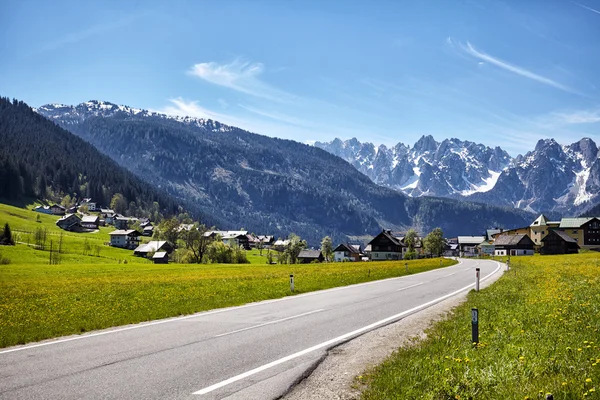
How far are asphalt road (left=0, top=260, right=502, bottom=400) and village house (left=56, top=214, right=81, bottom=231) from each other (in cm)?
18443

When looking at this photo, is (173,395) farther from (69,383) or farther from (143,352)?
(143,352)

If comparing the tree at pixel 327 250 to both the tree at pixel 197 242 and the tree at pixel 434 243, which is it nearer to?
the tree at pixel 434 243

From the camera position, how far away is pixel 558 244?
135250 mm

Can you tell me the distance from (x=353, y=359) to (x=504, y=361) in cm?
342

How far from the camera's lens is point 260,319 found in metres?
16.9

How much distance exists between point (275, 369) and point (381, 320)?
26.2 ft

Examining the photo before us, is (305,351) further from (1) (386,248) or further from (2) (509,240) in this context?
(2) (509,240)

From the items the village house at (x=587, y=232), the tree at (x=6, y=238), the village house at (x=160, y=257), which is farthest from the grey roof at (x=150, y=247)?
the village house at (x=587, y=232)

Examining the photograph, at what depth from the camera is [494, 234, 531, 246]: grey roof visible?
143 metres

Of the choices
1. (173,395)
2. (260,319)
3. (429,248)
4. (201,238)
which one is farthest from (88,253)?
(173,395)

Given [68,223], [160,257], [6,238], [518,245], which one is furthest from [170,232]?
[518,245]

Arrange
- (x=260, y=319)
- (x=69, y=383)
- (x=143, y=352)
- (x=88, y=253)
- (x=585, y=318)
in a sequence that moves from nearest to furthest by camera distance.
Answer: (x=69, y=383), (x=143, y=352), (x=585, y=318), (x=260, y=319), (x=88, y=253)

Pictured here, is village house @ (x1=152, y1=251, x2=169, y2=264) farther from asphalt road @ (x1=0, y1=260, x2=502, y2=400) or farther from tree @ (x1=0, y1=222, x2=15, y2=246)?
asphalt road @ (x1=0, y1=260, x2=502, y2=400)

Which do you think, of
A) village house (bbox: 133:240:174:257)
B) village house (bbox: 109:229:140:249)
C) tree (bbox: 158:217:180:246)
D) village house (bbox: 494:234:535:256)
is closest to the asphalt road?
village house (bbox: 133:240:174:257)
